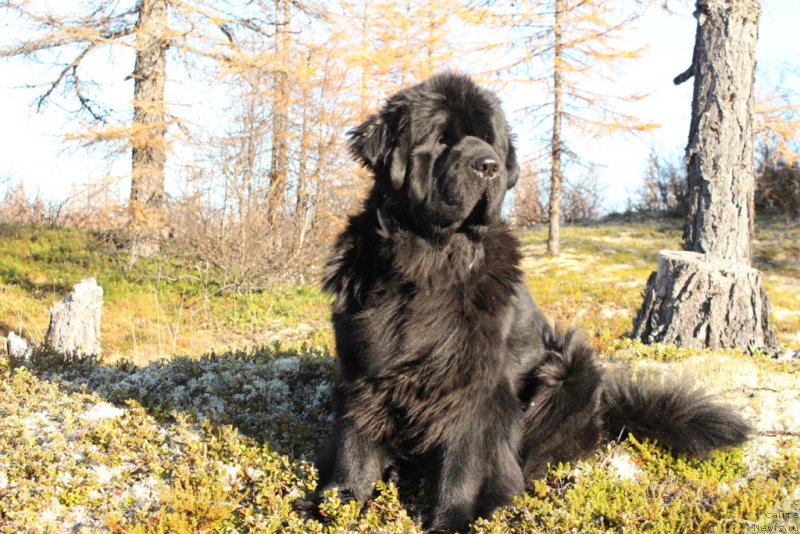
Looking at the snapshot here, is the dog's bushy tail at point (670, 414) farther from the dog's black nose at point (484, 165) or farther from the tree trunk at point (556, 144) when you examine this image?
the tree trunk at point (556, 144)

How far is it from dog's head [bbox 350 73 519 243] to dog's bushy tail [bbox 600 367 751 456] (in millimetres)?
1233

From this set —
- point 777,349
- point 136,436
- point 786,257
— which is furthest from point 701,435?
point 786,257

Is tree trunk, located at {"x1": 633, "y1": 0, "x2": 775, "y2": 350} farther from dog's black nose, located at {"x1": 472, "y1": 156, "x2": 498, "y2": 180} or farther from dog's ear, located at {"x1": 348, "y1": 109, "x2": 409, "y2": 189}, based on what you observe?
dog's ear, located at {"x1": 348, "y1": 109, "x2": 409, "y2": 189}

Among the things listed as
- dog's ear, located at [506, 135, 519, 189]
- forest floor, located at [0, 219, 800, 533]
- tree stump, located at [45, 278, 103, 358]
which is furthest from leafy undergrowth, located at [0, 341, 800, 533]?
tree stump, located at [45, 278, 103, 358]

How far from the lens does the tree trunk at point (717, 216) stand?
17.5 ft

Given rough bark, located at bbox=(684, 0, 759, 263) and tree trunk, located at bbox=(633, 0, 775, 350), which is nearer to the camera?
tree trunk, located at bbox=(633, 0, 775, 350)

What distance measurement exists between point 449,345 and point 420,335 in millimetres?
139

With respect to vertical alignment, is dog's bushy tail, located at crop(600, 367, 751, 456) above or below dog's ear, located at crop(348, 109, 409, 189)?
below

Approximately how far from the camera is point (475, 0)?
44.8 feet

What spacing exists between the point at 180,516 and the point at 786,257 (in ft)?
54.4

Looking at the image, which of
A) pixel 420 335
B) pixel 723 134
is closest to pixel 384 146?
pixel 420 335

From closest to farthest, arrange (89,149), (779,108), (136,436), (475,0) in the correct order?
1. (136,436)
2. (475,0)
3. (89,149)
4. (779,108)

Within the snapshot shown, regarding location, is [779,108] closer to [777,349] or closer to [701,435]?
[777,349]

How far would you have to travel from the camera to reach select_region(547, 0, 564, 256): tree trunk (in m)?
16.6
